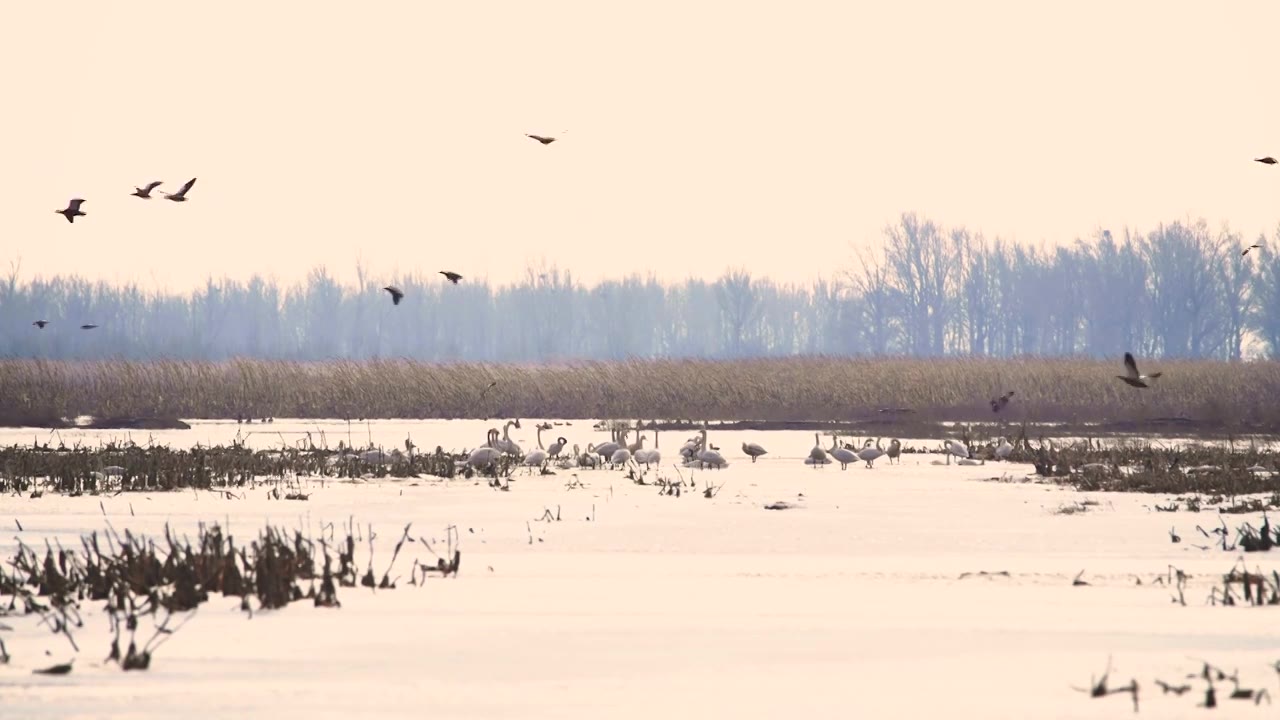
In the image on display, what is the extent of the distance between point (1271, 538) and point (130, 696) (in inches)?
325

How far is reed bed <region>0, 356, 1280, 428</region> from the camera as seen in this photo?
1193 inches

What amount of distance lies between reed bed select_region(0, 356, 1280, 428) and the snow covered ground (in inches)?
699

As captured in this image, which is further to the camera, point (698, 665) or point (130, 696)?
point (698, 665)

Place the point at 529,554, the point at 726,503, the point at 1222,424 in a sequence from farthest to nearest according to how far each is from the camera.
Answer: the point at 1222,424 → the point at 726,503 → the point at 529,554

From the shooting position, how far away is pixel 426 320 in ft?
364

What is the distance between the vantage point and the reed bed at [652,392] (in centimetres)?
3031

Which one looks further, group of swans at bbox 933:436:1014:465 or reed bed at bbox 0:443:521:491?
group of swans at bbox 933:436:1014:465

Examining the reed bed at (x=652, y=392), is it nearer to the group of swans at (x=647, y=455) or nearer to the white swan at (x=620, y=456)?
the group of swans at (x=647, y=455)

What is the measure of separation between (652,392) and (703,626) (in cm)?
2487

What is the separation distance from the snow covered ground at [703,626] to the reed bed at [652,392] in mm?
17742

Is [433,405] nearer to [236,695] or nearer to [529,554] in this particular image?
[529,554]

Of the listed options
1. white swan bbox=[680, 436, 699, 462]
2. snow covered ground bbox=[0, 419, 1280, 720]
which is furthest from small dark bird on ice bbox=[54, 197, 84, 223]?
white swan bbox=[680, 436, 699, 462]

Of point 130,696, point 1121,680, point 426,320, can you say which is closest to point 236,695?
point 130,696

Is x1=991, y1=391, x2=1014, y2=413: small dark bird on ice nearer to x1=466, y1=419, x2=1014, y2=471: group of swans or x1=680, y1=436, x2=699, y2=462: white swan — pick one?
x1=466, y1=419, x2=1014, y2=471: group of swans
